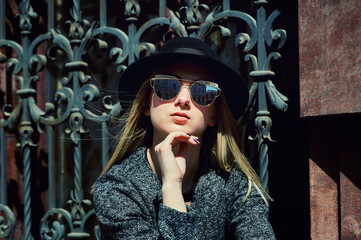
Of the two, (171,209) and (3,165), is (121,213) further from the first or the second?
(3,165)

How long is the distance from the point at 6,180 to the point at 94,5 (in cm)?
162

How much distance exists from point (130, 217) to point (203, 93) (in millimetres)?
694

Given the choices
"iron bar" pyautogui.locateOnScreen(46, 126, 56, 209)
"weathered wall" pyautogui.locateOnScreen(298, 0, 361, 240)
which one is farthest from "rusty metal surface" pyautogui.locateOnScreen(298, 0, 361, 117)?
"iron bar" pyautogui.locateOnScreen(46, 126, 56, 209)

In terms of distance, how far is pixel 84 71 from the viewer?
3426mm

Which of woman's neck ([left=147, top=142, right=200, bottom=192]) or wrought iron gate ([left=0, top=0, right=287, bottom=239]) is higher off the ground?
wrought iron gate ([left=0, top=0, right=287, bottom=239])

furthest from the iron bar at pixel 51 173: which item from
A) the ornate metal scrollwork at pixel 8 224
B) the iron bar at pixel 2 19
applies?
the iron bar at pixel 2 19

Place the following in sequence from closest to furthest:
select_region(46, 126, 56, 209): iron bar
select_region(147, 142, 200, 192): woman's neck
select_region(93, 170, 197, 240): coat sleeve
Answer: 1. select_region(93, 170, 197, 240): coat sleeve
2. select_region(147, 142, 200, 192): woman's neck
3. select_region(46, 126, 56, 209): iron bar

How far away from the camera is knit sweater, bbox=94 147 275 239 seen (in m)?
2.15

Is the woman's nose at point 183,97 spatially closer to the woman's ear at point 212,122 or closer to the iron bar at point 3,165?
the woman's ear at point 212,122

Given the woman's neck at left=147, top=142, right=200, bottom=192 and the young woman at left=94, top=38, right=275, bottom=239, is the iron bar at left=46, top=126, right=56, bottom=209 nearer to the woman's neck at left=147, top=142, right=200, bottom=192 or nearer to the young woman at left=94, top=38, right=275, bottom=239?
the young woman at left=94, top=38, right=275, bottom=239

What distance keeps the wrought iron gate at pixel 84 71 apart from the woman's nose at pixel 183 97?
0.60 m

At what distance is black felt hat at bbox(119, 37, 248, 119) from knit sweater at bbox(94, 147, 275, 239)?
378 mm

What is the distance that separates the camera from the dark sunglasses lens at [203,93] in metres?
2.29

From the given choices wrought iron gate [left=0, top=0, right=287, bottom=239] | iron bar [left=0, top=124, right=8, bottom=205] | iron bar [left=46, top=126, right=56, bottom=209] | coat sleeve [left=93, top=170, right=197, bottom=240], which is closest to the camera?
coat sleeve [left=93, top=170, right=197, bottom=240]
